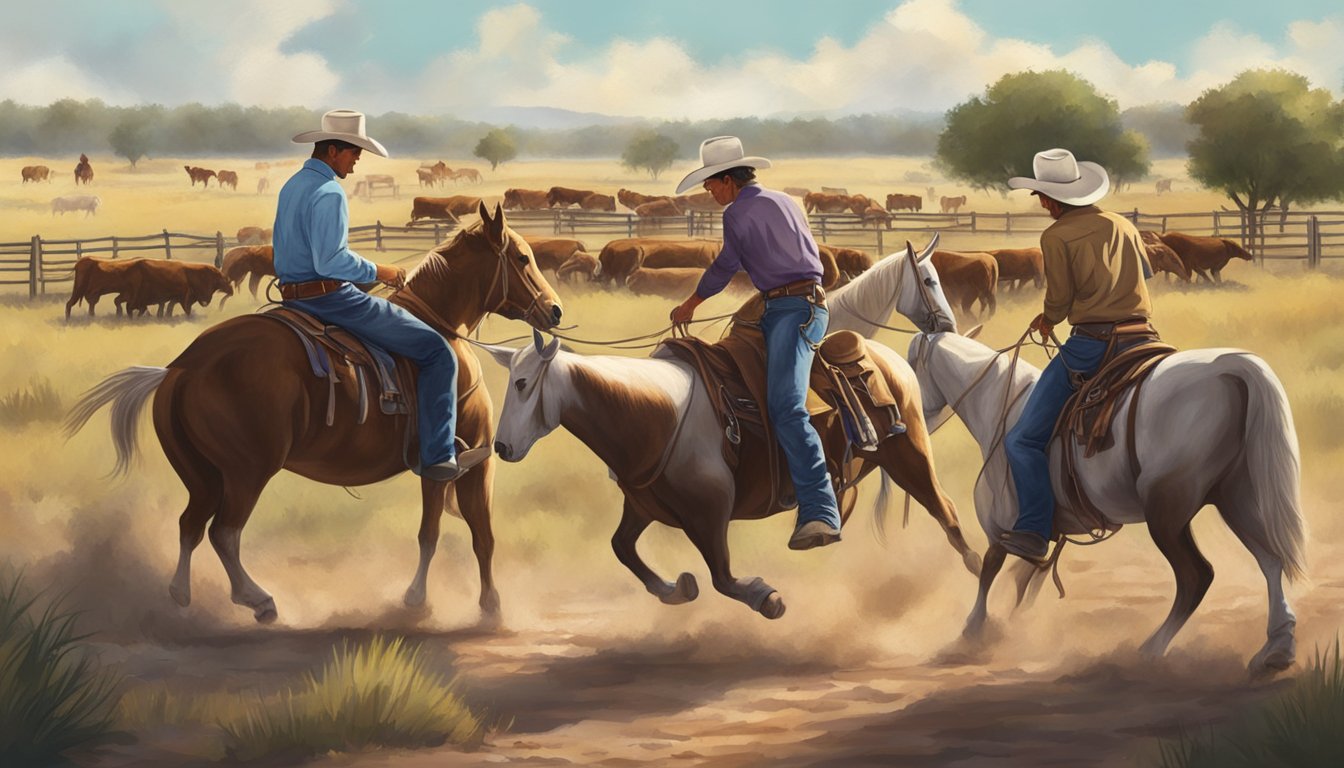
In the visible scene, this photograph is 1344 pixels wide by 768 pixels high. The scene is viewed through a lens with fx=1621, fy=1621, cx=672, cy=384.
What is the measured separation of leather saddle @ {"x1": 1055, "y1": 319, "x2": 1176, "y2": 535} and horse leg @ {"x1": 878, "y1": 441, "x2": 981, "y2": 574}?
101 centimetres

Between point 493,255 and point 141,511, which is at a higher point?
point 493,255

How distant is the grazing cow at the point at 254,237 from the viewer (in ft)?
105

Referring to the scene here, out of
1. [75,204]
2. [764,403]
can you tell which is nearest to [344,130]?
[764,403]

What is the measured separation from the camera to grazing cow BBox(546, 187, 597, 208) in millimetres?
50219

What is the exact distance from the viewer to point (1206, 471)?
8172mm

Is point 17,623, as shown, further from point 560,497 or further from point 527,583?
point 560,497

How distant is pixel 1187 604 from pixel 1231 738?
153cm

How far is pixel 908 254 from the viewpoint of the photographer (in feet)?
33.5

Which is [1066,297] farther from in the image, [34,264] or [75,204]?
[75,204]

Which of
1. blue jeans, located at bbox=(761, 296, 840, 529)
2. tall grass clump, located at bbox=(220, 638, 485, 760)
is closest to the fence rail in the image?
blue jeans, located at bbox=(761, 296, 840, 529)

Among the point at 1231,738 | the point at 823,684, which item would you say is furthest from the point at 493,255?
the point at 1231,738

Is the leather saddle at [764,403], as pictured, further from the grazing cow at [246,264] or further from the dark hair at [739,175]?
the grazing cow at [246,264]

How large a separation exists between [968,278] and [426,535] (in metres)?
16.3

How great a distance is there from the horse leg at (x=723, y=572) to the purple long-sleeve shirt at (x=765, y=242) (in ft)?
4.25
